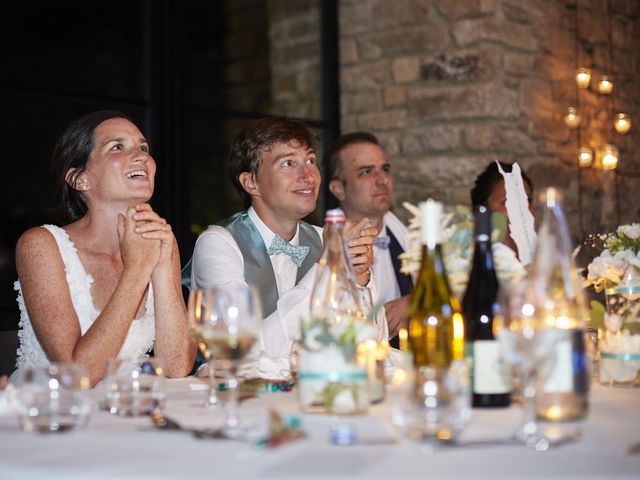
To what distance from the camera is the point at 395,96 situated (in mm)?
4773

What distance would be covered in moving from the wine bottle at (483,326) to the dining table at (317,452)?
52mm

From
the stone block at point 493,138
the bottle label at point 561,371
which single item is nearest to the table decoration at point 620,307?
the bottle label at point 561,371

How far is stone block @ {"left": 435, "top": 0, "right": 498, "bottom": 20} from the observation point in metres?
4.50

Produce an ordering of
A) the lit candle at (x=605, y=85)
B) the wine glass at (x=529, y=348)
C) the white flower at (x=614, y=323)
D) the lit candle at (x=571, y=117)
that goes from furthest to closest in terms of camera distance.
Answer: the lit candle at (x=605, y=85)
the lit candle at (x=571, y=117)
the white flower at (x=614, y=323)
the wine glass at (x=529, y=348)

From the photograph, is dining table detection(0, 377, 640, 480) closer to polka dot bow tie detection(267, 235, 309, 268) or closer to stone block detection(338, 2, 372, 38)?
polka dot bow tie detection(267, 235, 309, 268)

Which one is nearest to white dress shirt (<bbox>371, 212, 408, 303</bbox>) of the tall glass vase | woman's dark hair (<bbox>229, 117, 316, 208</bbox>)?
woman's dark hair (<bbox>229, 117, 316, 208</bbox>)

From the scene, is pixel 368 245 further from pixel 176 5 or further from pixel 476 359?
pixel 176 5

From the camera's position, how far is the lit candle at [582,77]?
509 centimetres

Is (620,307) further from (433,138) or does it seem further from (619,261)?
(433,138)

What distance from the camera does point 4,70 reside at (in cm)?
568

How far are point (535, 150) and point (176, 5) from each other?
1893 millimetres

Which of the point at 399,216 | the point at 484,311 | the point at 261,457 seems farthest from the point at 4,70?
the point at 261,457

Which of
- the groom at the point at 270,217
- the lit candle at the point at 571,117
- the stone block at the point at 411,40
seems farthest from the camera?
the lit candle at the point at 571,117

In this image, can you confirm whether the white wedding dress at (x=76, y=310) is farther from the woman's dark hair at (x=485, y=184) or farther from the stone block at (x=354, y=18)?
the stone block at (x=354, y=18)
